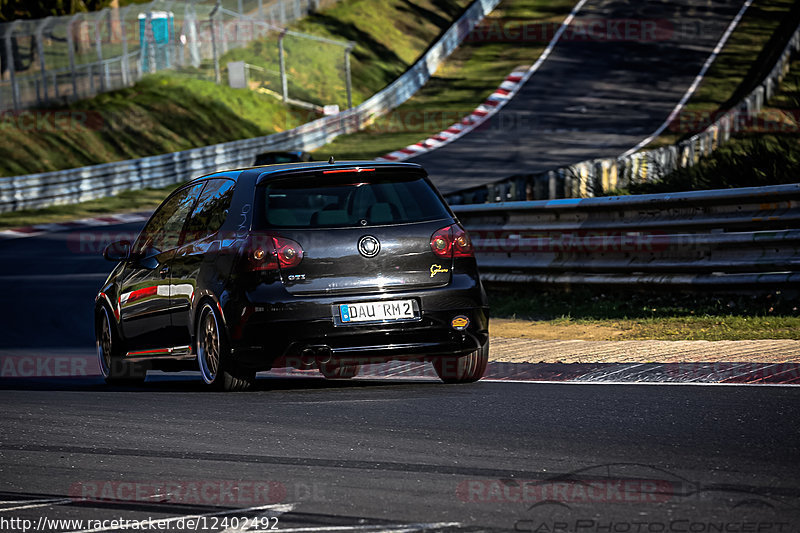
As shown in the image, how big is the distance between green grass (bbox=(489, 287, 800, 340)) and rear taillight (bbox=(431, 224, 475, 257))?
2.68 meters

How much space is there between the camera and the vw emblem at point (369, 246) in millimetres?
8656

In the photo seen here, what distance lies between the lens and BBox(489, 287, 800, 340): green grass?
1095 centimetres

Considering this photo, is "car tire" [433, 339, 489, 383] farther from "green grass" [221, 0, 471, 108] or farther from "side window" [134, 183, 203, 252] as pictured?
"green grass" [221, 0, 471, 108]

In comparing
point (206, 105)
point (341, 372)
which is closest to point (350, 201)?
point (341, 372)

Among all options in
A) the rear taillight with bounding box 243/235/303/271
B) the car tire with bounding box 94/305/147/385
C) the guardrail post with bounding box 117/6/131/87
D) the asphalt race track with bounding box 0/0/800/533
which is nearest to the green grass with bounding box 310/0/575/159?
the guardrail post with bounding box 117/6/131/87

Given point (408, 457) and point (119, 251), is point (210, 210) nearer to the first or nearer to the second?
point (119, 251)

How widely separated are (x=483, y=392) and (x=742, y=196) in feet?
14.5

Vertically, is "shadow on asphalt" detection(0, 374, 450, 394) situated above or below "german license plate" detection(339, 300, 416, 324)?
below

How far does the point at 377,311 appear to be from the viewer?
28.3ft

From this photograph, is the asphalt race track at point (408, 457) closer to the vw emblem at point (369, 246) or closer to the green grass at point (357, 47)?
the vw emblem at point (369, 246)

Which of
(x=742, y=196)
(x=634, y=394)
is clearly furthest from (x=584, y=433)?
(x=742, y=196)

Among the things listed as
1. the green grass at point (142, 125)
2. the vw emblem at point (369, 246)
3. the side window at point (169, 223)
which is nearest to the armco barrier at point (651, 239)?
the vw emblem at point (369, 246)

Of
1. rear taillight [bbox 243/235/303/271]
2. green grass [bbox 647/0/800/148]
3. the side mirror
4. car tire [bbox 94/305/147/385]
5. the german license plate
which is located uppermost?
rear taillight [bbox 243/235/303/271]

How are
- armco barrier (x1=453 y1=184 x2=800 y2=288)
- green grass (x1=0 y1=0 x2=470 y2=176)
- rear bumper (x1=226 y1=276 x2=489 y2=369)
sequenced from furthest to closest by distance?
green grass (x1=0 y1=0 x2=470 y2=176)
armco barrier (x1=453 y1=184 x2=800 y2=288)
rear bumper (x1=226 y1=276 x2=489 y2=369)
